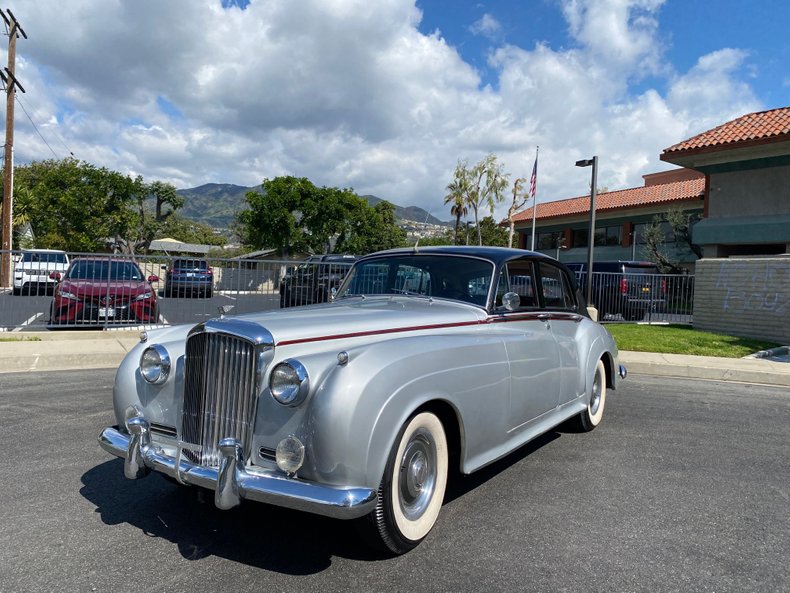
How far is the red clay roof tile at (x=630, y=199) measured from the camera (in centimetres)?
2919

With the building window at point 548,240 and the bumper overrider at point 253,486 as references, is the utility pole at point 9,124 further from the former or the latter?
the building window at point 548,240

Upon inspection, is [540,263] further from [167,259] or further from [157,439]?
[167,259]

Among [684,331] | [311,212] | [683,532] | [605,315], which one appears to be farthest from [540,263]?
[311,212]

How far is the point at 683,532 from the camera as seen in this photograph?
3.35 m

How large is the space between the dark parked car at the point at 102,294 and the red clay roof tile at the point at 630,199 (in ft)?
83.1

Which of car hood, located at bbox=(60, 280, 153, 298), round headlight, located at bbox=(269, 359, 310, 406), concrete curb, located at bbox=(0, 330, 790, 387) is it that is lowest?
concrete curb, located at bbox=(0, 330, 790, 387)

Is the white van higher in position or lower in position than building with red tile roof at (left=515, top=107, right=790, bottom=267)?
lower

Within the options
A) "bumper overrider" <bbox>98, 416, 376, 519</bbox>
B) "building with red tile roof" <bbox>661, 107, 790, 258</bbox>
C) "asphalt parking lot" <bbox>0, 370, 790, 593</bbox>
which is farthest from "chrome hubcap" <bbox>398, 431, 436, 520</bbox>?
"building with red tile roof" <bbox>661, 107, 790, 258</bbox>

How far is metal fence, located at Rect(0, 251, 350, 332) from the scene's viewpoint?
10133mm

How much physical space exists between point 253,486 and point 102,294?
353 inches

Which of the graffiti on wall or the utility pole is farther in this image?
the utility pole

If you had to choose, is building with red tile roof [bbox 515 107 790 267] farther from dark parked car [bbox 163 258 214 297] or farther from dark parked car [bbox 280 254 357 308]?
dark parked car [bbox 163 258 214 297]

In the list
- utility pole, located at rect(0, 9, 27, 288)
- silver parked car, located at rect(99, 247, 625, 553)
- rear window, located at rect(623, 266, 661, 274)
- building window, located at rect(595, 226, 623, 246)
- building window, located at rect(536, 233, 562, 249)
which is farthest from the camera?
building window, located at rect(536, 233, 562, 249)

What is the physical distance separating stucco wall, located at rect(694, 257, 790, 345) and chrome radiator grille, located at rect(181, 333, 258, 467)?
41.5 ft
